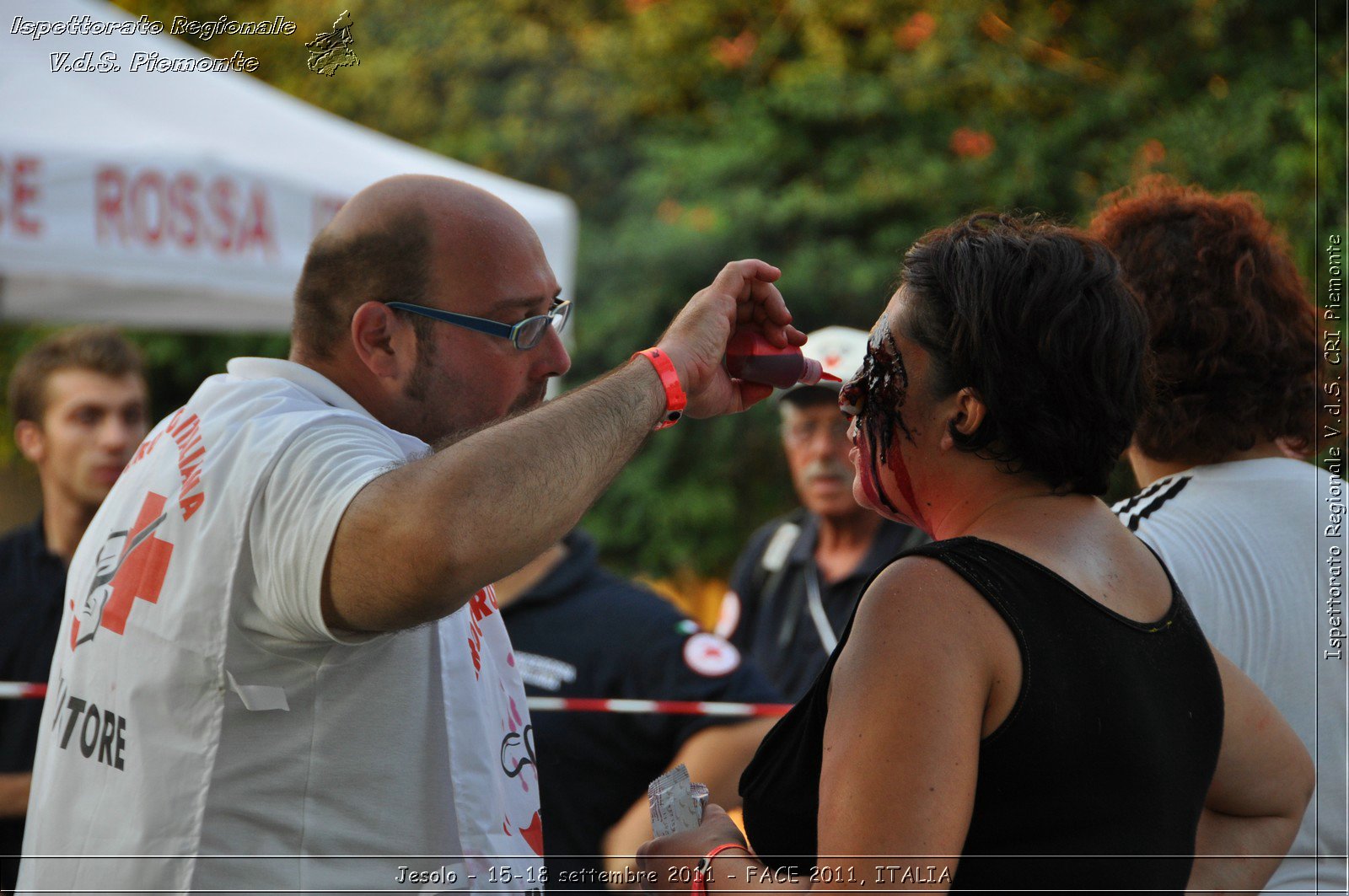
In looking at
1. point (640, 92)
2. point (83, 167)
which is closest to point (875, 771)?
point (83, 167)

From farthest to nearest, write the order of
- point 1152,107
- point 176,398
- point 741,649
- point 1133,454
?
1. point 176,398
2. point 1152,107
3. point 741,649
4. point 1133,454

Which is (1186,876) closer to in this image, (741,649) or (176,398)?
(741,649)

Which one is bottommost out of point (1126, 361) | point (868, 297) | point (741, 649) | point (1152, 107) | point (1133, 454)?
point (741, 649)

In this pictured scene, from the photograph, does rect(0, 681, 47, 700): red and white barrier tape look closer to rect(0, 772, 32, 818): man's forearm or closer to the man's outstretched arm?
rect(0, 772, 32, 818): man's forearm

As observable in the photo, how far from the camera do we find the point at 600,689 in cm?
308

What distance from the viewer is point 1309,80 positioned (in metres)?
7.04

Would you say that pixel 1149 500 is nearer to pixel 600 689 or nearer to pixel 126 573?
pixel 600 689

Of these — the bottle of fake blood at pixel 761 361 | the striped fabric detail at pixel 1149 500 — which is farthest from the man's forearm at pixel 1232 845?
the bottle of fake blood at pixel 761 361

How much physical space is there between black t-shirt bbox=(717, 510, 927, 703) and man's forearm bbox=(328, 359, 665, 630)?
2440 mm

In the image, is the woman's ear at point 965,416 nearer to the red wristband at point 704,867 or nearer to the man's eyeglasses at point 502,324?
the red wristband at point 704,867

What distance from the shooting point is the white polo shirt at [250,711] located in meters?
1.62

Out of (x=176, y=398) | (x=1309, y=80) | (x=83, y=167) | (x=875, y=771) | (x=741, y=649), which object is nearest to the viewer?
(x=875, y=771)

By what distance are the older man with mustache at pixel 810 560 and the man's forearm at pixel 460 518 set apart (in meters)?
2.31

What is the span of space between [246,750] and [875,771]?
0.90m
